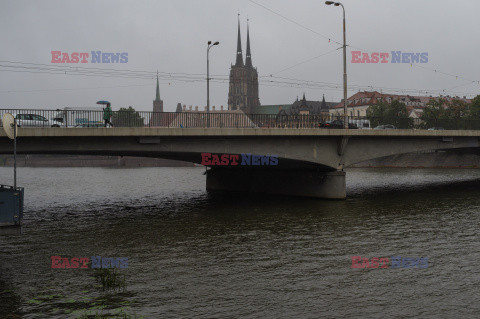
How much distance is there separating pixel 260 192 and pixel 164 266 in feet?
84.8

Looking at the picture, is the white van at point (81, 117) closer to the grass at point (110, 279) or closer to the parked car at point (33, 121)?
the parked car at point (33, 121)

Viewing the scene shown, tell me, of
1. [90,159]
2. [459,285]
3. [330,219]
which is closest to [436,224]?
[330,219]

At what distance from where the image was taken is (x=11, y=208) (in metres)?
16.1

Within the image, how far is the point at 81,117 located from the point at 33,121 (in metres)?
2.86

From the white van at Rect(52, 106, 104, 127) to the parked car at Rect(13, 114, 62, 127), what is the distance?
1.38 feet

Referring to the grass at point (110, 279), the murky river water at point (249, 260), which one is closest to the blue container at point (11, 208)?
the murky river water at point (249, 260)

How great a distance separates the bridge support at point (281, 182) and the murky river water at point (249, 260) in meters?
2.40

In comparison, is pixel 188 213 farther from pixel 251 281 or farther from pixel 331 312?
pixel 331 312

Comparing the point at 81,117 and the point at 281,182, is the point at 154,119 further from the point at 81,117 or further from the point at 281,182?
the point at 281,182

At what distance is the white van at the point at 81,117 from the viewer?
2695 cm

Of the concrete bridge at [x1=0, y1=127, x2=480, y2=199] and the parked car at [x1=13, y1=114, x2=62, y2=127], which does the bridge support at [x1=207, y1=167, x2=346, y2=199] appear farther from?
the parked car at [x1=13, y1=114, x2=62, y2=127]

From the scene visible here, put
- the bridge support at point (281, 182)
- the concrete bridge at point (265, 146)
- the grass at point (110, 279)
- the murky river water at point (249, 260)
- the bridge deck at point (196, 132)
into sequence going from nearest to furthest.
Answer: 1. the murky river water at point (249, 260)
2. the grass at point (110, 279)
3. the bridge deck at point (196, 132)
4. the concrete bridge at point (265, 146)
5. the bridge support at point (281, 182)

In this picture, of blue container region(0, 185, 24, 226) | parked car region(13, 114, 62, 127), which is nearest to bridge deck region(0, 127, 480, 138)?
parked car region(13, 114, 62, 127)

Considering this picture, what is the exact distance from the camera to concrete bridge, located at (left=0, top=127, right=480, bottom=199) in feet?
87.8
